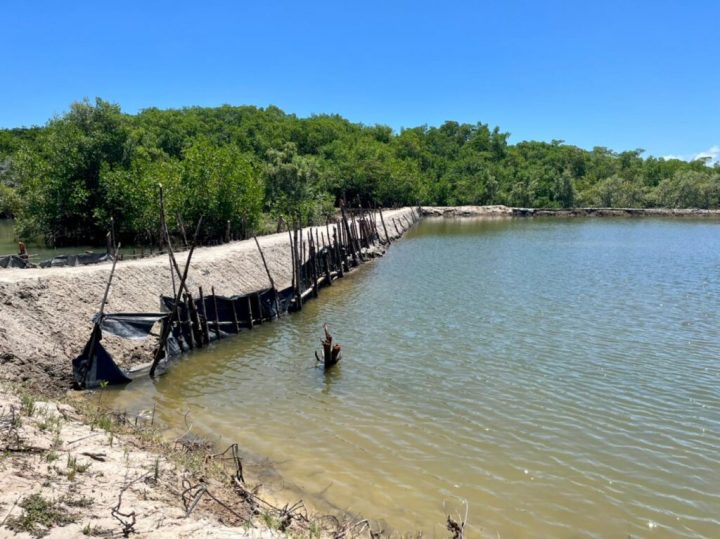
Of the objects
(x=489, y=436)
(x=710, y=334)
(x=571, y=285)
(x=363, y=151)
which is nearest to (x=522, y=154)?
(x=363, y=151)

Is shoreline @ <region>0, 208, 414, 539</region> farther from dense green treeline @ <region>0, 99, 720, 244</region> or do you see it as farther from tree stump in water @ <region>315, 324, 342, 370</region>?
dense green treeline @ <region>0, 99, 720, 244</region>

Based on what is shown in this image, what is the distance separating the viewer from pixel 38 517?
5.54 meters

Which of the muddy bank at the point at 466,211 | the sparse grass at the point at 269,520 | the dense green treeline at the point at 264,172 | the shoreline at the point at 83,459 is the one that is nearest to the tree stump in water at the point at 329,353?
the shoreline at the point at 83,459

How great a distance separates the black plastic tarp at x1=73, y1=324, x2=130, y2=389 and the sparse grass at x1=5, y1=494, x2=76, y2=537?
689cm

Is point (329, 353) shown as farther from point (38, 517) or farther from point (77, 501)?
point (38, 517)

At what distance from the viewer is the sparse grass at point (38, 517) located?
5359mm

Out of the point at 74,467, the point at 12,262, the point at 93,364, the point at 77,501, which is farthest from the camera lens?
the point at 12,262

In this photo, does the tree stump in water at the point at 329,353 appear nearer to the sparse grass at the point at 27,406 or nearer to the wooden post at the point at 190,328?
the wooden post at the point at 190,328

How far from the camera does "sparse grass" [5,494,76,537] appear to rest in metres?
5.36

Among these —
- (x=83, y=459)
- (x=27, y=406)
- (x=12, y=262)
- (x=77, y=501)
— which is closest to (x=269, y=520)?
(x=77, y=501)

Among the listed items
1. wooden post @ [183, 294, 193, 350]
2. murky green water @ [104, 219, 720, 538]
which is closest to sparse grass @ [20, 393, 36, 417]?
murky green water @ [104, 219, 720, 538]

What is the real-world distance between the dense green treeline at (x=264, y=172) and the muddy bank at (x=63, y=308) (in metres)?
3.76

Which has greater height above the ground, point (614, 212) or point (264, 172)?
point (264, 172)

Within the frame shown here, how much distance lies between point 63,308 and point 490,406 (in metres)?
11.1
